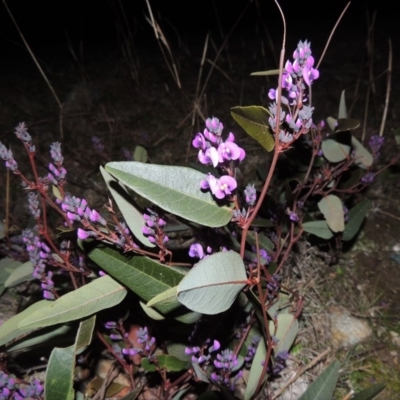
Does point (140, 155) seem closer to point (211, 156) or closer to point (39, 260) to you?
point (39, 260)

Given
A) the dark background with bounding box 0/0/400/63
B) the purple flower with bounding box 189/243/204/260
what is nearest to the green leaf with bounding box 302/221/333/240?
the purple flower with bounding box 189/243/204/260

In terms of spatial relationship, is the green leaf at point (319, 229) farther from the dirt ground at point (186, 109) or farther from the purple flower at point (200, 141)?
the purple flower at point (200, 141)

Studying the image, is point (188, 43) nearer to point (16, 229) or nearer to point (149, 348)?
point (16, 229)

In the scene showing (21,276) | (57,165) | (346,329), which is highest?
(57,165)

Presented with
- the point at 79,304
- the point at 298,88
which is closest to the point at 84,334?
the point at 79,304

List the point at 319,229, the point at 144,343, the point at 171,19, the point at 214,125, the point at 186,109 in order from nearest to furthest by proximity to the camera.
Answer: the point at 214,125 → the point at 144,343 → the point at 319,229 → the point at 186,109 → the point at 171,19

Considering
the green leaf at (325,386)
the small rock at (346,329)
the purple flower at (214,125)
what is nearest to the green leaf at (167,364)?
the green leaf at (325,386)

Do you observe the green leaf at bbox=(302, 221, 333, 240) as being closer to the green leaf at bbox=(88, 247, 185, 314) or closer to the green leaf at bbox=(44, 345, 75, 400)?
the green leaf at bbox=(88, 247, 185, 314)
